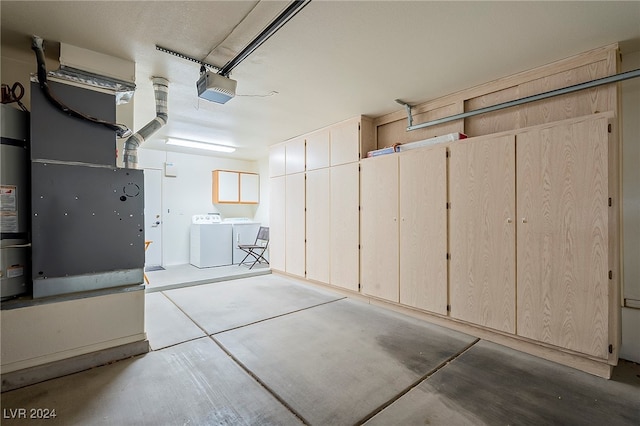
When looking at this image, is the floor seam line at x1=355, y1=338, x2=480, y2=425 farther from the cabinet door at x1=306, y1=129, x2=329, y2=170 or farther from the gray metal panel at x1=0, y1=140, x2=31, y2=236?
the cabinet door at x1=306, y1=129, x2=329, y2=170

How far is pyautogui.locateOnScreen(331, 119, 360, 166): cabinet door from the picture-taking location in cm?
409

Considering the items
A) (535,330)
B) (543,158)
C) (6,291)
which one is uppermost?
(543,158)

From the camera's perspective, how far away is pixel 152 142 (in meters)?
5.48

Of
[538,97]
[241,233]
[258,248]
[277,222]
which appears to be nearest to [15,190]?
[277,222]

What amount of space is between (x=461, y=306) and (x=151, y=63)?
12.4ft

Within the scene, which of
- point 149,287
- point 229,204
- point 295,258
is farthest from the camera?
point 229,204

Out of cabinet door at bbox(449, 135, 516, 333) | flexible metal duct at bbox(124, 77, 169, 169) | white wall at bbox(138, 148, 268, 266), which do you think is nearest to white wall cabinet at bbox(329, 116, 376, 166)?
cabinet door at bbox(449, 135, 516, 333)

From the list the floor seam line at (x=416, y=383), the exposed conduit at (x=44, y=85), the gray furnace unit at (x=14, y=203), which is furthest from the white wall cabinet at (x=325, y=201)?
the gray furnace unit at (x=14, y=203)

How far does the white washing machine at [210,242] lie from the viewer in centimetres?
606

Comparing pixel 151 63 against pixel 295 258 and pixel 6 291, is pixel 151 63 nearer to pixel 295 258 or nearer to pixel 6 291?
pixel 6 291

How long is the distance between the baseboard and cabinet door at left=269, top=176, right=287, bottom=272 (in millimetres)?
3088

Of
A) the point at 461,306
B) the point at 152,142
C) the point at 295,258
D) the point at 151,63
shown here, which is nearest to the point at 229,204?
the point at 152,142

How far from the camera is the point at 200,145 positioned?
564cm

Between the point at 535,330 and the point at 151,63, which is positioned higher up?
the point at 151,63
